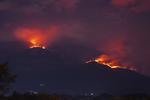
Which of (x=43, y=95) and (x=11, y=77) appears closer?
(x=11, y=77)

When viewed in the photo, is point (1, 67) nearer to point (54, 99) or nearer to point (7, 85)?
point (7, 85)

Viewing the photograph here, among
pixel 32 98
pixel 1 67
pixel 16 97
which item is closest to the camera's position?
pixel 1 67

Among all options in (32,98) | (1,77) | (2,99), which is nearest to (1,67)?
(1,77)

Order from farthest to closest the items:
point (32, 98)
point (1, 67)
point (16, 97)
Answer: point (32, 98) < point (16, 97) < point (1, 67)

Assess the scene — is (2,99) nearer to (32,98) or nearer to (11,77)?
(11,77)

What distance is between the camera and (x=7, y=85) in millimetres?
104125

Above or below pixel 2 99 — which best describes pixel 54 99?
above

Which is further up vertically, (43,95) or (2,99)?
(43,95)

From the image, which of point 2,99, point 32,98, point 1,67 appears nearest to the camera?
point 2,99

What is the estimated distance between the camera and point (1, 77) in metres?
106

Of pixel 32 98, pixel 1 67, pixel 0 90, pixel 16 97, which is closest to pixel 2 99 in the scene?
pixel 0 90

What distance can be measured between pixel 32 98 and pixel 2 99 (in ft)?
94.1

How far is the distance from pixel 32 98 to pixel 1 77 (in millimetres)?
24204

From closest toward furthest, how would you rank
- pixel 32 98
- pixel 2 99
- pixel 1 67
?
pixel 2 99
pixel 1 67
pixel 32 98
